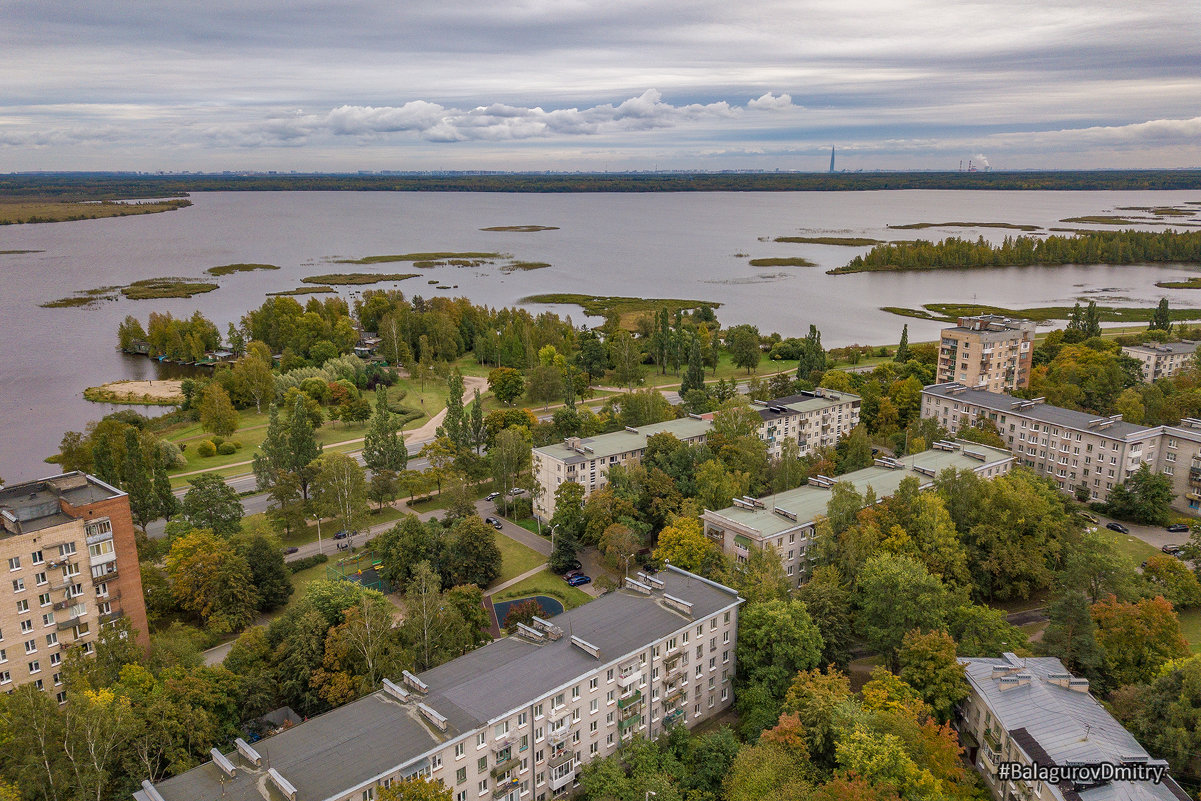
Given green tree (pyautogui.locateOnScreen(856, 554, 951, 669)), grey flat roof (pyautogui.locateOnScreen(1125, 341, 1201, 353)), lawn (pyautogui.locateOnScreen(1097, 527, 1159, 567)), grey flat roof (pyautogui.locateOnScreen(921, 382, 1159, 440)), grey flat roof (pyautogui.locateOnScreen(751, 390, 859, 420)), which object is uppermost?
grey flat roof (pyautogui.locateOnScreen(1125, 341, 1201, 353))

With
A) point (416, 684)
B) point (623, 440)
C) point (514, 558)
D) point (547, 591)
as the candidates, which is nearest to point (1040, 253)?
point (623, 440)

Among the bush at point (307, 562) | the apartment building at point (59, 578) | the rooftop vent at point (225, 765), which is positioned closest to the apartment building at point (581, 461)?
the bush at point (307, 562)

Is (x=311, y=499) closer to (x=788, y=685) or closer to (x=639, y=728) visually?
(x=639, y=728)

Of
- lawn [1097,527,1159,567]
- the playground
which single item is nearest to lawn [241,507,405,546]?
the playground

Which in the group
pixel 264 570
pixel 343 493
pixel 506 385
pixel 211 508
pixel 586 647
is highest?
pixel 586 647

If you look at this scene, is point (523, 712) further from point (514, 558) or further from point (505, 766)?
point (514, 558)

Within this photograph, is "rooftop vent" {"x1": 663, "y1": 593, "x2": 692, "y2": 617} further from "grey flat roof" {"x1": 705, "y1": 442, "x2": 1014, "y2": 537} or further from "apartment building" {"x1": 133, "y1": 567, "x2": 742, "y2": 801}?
"grey flat roof" {"x1": 705, "y1": 442, "x2": 1014, "y2": 537}

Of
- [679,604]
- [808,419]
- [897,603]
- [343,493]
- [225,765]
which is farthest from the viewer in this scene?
[808,419]
